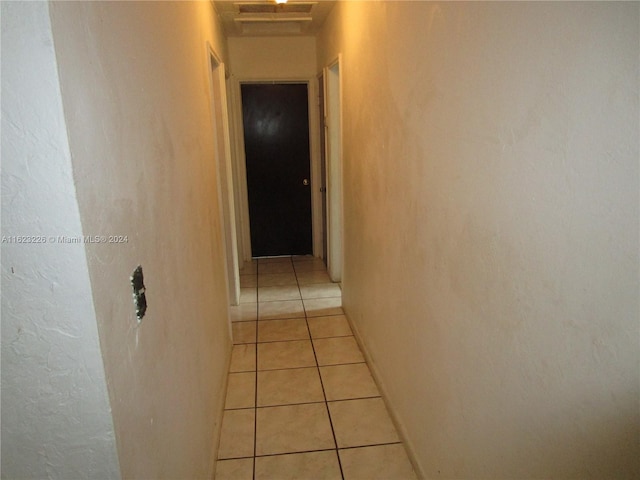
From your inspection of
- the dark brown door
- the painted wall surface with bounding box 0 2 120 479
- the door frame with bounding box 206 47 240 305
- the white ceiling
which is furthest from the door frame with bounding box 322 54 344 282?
the painted wall surface with bounding box 0 2 120 479

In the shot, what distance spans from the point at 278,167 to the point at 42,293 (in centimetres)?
408

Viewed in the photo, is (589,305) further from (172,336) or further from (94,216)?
(172,336)

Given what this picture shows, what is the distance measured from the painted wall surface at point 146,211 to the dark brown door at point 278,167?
2541mm

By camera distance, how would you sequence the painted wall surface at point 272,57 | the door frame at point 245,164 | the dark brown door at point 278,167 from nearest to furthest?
Result: 1. the painted wall surface at point 272,57
2. the door frame at point 245,164
3. the dark brown door at point 278,167

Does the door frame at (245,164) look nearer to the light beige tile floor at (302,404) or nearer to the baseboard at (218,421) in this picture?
the light beige tile floor at (302,404)

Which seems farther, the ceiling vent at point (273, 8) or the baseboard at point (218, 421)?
the ceiling vent at point (273, 8)

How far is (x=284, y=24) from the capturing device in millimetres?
4016

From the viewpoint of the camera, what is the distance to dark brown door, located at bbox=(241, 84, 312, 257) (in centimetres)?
452

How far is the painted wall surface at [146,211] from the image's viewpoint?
762 millimetres

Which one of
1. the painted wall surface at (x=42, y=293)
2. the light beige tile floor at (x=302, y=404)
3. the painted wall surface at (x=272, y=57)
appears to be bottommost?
the light beige tile floor at (x=302, y=404)

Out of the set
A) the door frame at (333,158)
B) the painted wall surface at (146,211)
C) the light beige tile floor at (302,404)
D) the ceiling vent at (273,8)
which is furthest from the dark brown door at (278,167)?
the painted wall surface at (146,211)

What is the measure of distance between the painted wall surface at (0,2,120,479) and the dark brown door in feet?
13.3

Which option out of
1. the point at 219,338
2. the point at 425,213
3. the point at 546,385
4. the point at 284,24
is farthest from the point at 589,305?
the point at 284,24

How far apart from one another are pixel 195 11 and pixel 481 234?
1863 millimetres
